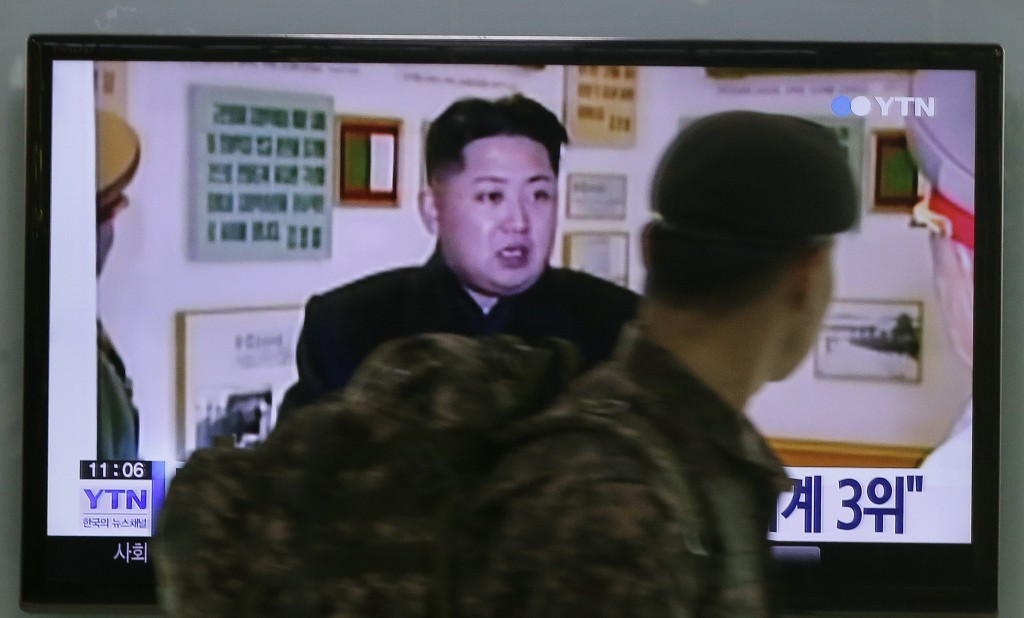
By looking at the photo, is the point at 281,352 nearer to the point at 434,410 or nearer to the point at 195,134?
the point at 195,134

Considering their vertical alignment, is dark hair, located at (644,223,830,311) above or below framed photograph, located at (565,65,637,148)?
below

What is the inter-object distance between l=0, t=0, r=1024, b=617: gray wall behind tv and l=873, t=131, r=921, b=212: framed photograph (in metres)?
0.16

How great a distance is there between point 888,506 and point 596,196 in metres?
0.57

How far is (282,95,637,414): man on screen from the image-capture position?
5.26ft

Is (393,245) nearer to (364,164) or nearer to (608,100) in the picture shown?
(364,164)

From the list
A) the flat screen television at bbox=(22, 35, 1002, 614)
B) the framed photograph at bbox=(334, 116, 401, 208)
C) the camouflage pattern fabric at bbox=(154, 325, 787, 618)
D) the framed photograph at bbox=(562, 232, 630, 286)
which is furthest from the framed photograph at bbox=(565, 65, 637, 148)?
the camouflage pattern fabric at bbox=(154, 325, 787, 618)

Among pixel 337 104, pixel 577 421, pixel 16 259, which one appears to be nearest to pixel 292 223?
pixel 337 104

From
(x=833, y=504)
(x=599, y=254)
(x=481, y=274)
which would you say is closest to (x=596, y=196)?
(x=599, y=254)

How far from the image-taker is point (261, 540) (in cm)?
92

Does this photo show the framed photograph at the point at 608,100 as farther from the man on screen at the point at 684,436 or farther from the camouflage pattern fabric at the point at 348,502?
the camouflage pattern fabric at the point at 348,502

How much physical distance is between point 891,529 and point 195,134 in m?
1.07

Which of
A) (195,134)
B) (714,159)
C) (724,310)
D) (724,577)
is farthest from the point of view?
(195,134)

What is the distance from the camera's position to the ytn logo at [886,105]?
1.60 m

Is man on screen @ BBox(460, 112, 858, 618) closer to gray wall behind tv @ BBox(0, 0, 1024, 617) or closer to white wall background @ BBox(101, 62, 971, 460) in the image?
white wall background @ BBox(101, 62, 971, 460)
